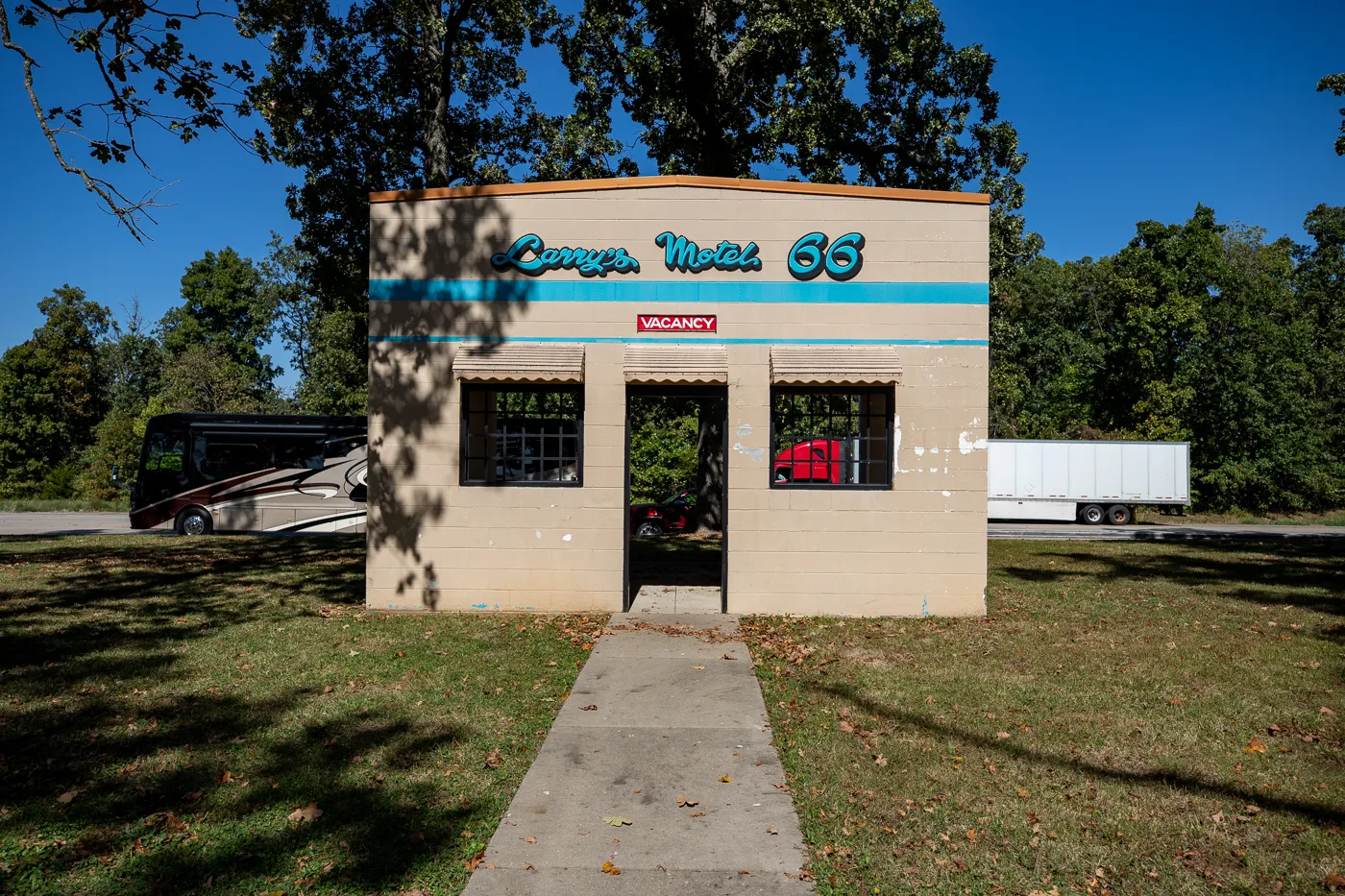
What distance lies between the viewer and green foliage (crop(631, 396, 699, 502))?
99.9 ft

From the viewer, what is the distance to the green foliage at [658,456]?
99.9ft

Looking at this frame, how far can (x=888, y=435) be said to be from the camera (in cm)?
1052

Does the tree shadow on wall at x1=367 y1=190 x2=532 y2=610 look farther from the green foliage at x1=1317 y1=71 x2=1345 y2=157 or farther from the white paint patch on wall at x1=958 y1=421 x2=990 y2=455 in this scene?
the green foliage at x1=1317 y1=71 x2=1345 y2=157

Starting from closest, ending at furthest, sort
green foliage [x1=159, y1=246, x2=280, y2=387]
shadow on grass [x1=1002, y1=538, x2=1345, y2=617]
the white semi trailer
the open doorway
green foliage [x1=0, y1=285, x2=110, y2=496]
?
the open doorway, shadow on grass [x1=1002, y1=538, x2=1345, y2=617], the white semi trailer, green foliage [x1=0, y1=285, x2=110, y2=496], green foliage [x1=159, y1=246, x2=280, y2=387]

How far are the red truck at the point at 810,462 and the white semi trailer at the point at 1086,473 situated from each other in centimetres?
1965

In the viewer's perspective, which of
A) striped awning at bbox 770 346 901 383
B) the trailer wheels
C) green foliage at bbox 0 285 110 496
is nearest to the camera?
striped awning at bbox 770 346 901 383

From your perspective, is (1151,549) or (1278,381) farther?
(1278,381)

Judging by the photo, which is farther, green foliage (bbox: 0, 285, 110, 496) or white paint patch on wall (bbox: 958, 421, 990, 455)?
green foliage (bbox: 0, 285, 110, 496)

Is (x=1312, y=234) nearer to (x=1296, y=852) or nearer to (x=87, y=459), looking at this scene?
(x=1296, y=852)

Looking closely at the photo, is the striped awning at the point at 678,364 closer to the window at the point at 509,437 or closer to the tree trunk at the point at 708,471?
the window at the point at 509,437

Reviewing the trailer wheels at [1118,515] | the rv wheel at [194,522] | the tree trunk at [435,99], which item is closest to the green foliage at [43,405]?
the rv wheel at [194,522]

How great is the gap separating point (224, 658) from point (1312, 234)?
6108 cm

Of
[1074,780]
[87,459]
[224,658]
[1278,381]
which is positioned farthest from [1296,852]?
[87,459]

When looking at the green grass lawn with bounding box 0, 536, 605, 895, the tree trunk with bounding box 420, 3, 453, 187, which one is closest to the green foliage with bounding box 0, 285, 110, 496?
the tree trunk with bounding box 420, 3, 453, 187
